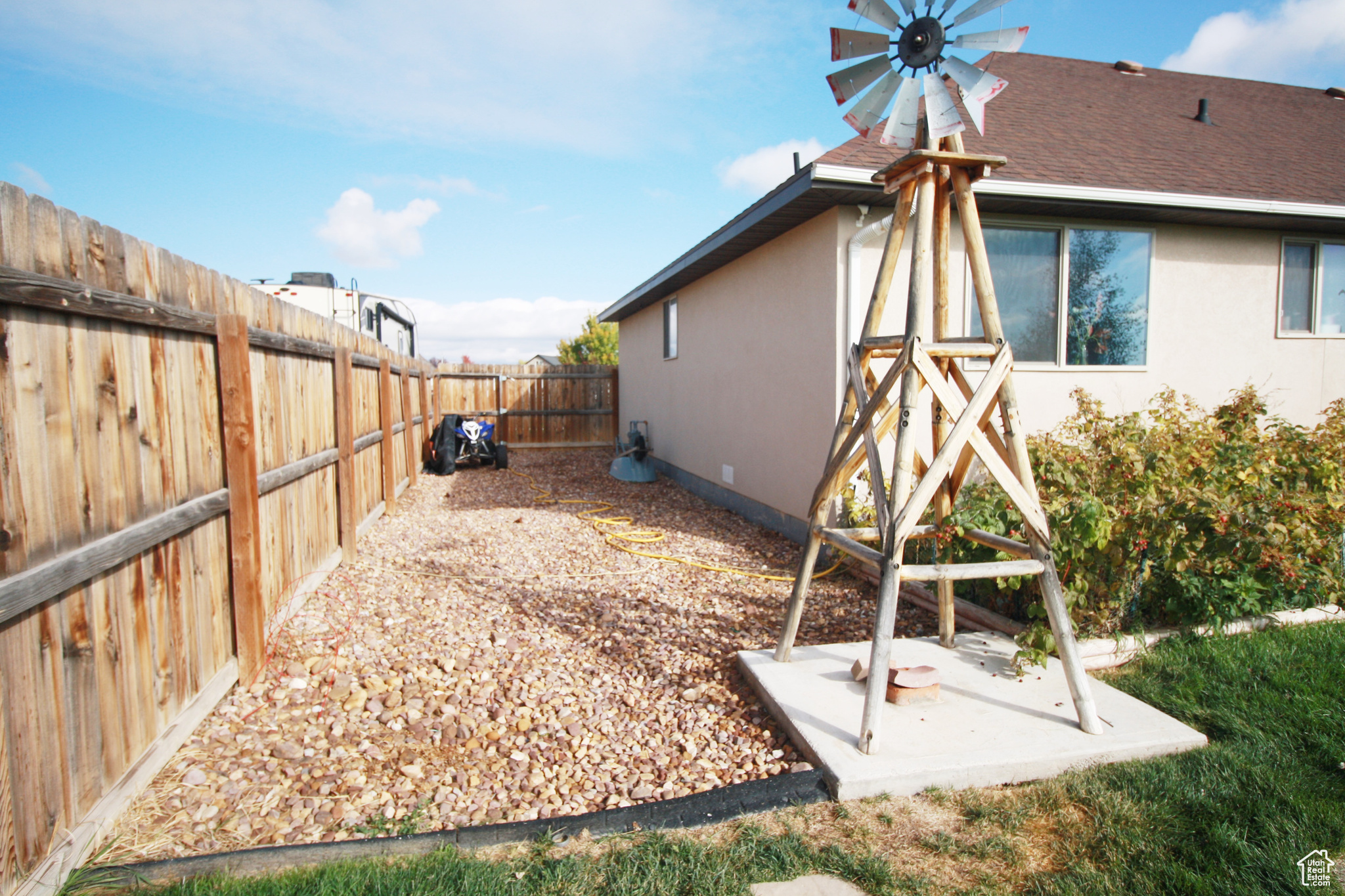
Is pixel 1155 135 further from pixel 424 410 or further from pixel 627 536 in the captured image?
pixel 424 410

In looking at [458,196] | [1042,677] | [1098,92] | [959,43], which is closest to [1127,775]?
[1042,677]

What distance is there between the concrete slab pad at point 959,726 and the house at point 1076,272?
2.88 m

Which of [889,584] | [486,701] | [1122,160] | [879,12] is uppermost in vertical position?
[1122,160]

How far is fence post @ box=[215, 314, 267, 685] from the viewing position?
10.8ft

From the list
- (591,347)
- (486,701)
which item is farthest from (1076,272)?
(591,347)

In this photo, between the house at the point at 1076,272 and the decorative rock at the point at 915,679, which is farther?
the house at the point at 1076,272

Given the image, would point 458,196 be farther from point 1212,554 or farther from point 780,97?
point 1212,554

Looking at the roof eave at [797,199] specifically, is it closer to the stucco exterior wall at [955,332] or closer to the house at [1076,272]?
the house at [1076,272]

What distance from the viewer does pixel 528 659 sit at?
12.9 feet

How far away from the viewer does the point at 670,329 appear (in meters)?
11.7

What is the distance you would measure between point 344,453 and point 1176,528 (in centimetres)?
574

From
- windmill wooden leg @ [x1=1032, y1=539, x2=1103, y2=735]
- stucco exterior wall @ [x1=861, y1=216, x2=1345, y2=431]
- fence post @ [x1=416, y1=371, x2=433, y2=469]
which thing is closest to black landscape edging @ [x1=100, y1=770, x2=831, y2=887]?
windmill wooden leg @ [x1=1032, y1=539, x2=1103, y2=735]

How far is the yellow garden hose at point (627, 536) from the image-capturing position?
224 inches

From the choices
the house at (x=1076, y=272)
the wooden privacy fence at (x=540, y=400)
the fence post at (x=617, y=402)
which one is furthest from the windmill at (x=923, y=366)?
the wooden privacy fence at (x=540, y=400)
